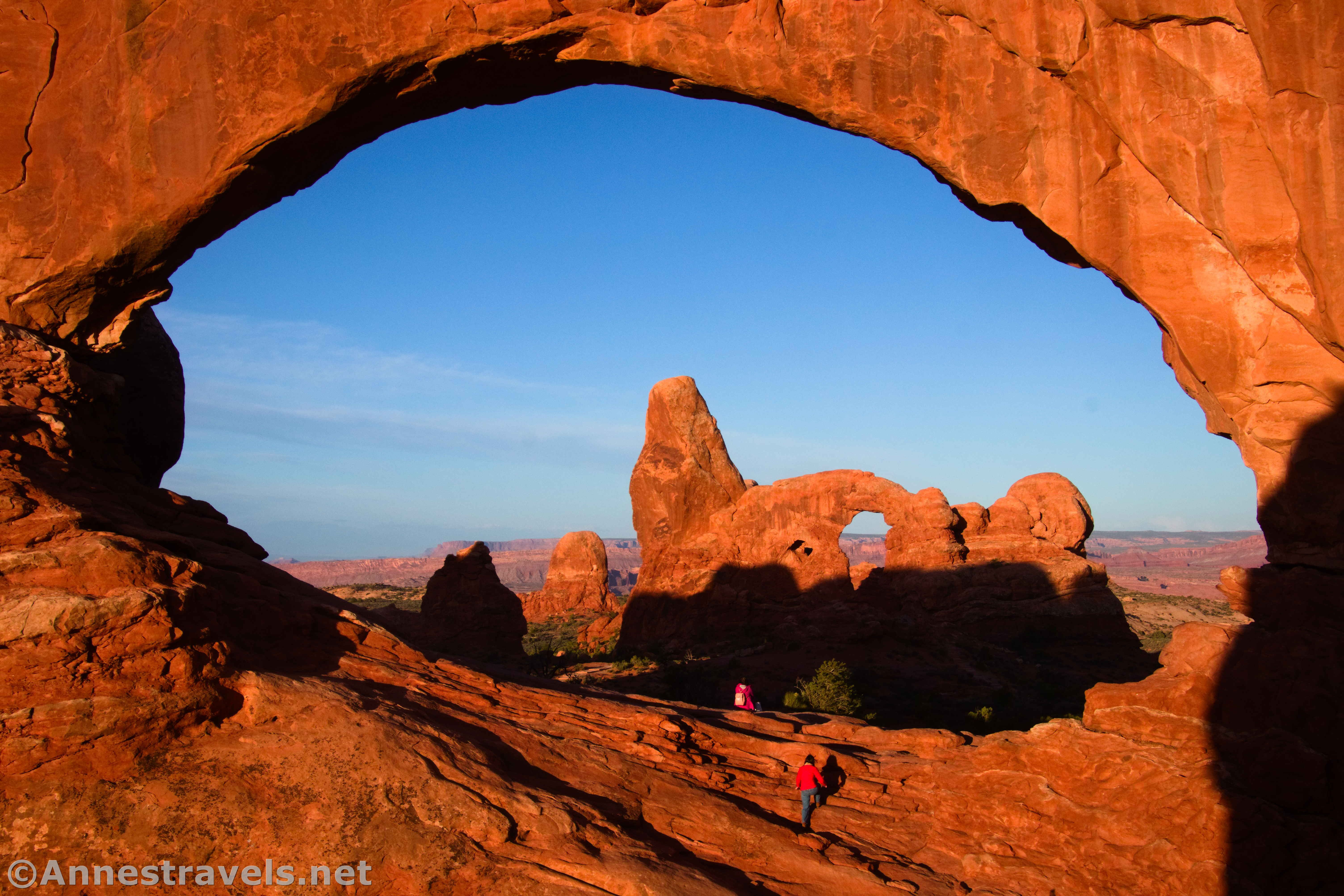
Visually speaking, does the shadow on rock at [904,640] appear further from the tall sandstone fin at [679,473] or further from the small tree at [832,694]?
the tall sandstone fin at [679,473]

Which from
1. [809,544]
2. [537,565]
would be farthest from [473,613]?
[537,565]

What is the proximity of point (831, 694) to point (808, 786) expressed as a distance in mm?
12633

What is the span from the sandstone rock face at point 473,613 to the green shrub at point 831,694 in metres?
10.8

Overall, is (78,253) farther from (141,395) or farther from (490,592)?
(490,592)

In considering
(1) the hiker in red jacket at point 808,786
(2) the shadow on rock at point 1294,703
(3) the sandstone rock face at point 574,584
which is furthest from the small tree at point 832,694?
(3) the sandstone rock face at point 574,584

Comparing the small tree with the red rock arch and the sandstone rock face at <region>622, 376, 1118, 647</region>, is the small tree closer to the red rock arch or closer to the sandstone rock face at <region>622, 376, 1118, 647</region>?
the sandstone rock face at <region>622, 376, 1118, 647</region>

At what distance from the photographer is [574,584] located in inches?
2016

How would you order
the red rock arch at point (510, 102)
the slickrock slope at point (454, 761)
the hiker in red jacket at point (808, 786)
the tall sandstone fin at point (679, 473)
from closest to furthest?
the slickrock slope at point (454, 761)
the red rock arch at point (510, 102)
the hiker in red jacket at point (808, 786)
the tall sandstone fin at point (679, 473)

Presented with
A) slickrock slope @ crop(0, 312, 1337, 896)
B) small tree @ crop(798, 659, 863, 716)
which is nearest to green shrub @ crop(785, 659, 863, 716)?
small tree @ crop(798, 659, 863, 716)

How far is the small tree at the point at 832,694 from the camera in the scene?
802 inches

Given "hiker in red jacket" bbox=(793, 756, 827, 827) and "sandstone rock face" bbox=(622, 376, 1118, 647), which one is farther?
"sandstone rock face" bbox=(622, 376, 1118, 647)

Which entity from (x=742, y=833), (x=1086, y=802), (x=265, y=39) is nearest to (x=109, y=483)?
(x=265, y=39)

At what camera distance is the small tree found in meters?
20.4

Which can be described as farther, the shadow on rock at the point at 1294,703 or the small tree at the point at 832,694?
the small tree at the point at 832,694
